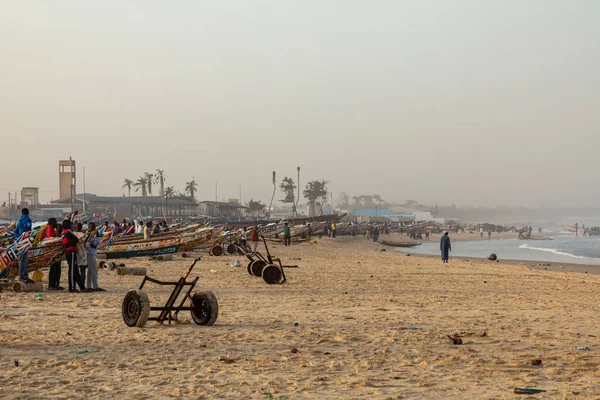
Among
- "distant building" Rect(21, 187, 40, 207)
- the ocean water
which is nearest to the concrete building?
"distant building" Rect(21, 187, 40, 207)

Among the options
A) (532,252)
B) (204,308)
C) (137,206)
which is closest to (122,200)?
(137,206)

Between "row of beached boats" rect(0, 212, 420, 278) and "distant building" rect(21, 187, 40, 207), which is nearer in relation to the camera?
"row of beached boats" rect(0, 212, 420, 278)

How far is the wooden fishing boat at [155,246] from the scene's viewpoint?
91.9ft

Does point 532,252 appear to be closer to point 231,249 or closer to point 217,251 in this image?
point 231,249

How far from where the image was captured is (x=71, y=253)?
15.6 m

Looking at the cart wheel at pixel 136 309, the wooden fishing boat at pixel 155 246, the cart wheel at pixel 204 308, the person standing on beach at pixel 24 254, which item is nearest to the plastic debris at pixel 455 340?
the cart wheel at pixel 204 308

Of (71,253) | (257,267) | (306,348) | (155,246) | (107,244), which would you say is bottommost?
(306,348)

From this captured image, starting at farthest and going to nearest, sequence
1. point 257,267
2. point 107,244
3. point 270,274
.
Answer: point 107,244 → point 257,267 → point 270,274

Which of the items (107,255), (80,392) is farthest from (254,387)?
(107,255)

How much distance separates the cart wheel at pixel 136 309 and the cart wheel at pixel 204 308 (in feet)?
2.89

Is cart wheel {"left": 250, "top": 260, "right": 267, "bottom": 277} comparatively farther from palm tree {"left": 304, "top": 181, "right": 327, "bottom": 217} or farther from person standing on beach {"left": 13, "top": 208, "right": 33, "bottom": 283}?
palm tree {"left": 304, "top": 181, "right": 327, "bottom": 217}

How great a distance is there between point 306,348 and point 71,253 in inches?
337

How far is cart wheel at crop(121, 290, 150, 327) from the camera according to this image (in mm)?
10461

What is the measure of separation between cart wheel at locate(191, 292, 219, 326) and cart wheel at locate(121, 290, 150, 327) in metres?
0.88
